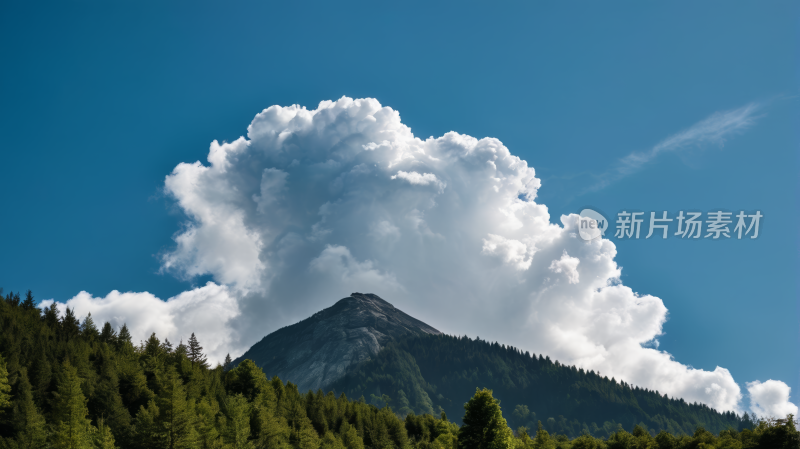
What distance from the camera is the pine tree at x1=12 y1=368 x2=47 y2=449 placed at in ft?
240

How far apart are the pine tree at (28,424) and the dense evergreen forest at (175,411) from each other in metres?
0.17

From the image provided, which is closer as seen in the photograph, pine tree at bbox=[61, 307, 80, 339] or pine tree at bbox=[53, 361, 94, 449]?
pine tree at bbox=[53, 361, 94, 449]

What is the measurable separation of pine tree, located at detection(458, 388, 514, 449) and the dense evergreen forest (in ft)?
0.45

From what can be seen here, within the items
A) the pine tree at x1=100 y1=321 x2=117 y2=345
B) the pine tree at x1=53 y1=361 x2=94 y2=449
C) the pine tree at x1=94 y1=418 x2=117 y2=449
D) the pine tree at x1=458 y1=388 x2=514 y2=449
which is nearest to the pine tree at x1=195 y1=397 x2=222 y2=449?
the pine tree at x1=94 y1=418 x2=117 y2=449

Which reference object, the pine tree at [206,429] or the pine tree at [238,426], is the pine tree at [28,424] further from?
the pine tree at [238,426]

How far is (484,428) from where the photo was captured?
7288 centimetres

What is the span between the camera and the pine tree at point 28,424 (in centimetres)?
7306

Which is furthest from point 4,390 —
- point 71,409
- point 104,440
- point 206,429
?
point 206,429

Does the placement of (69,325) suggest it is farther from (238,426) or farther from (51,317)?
(238,426)

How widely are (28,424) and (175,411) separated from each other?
2114cm

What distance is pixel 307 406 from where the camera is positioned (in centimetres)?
13575

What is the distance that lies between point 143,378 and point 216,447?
3785 centimetres

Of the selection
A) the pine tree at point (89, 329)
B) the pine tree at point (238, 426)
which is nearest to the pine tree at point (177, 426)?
the pine tree at point (238, 426)

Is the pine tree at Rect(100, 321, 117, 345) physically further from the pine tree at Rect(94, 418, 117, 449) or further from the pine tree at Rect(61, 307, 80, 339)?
the pine tree at Rect(94, 418, 117, 449)
